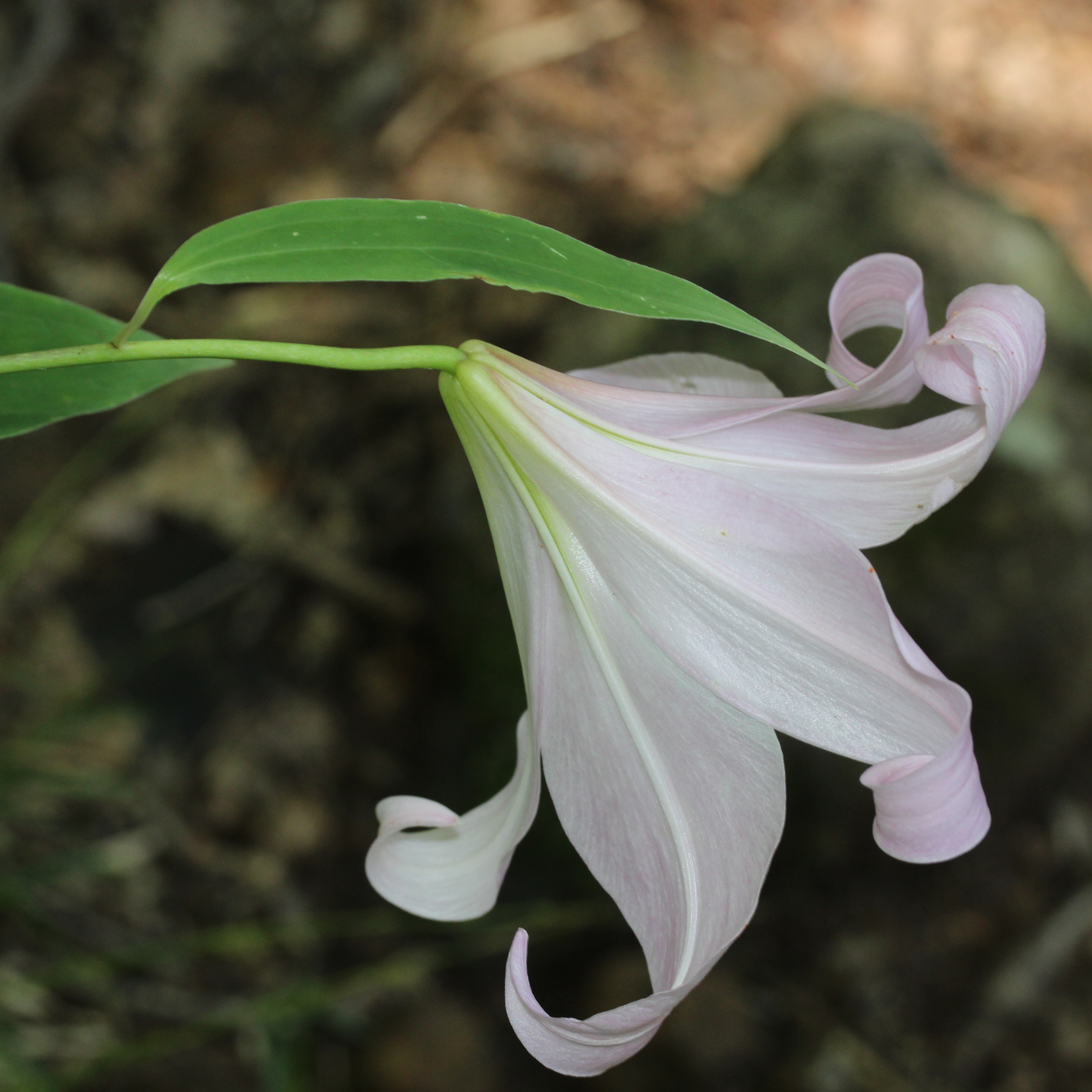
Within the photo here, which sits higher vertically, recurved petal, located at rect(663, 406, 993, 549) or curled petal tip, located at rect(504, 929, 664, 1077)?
recurved petal, located at rect(663, 406, 993, 549)

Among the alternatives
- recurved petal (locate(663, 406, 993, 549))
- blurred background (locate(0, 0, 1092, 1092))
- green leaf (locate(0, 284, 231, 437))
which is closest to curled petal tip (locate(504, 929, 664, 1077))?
recurved petal (locate(663, 406, 993, 549))

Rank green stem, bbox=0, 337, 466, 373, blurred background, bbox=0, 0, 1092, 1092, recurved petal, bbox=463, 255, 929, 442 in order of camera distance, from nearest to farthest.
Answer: green stem, bbox=0, 337, 466, 373
recurved petal, bbox=463, 255, 929, 442
blurred background, bbox=0, 0, 1092, 1092

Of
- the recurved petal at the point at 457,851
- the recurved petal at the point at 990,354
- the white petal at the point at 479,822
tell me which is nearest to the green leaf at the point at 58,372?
the white petal at the point at 479,822

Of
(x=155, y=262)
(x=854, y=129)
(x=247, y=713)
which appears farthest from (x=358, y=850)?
(x=854, y=129)

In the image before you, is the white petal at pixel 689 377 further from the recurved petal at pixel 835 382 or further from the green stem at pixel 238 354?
the green stem at pixel 238 354

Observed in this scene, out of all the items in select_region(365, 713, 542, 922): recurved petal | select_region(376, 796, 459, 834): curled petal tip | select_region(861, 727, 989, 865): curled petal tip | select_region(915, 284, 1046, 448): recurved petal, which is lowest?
select_region(365, 713, 542, 922): recurved petal

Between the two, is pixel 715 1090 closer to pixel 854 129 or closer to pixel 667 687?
A: pixel 667 687

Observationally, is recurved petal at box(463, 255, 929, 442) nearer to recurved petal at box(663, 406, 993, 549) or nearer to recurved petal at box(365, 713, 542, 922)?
recurved petal at box(663, 406, 993, 549)
